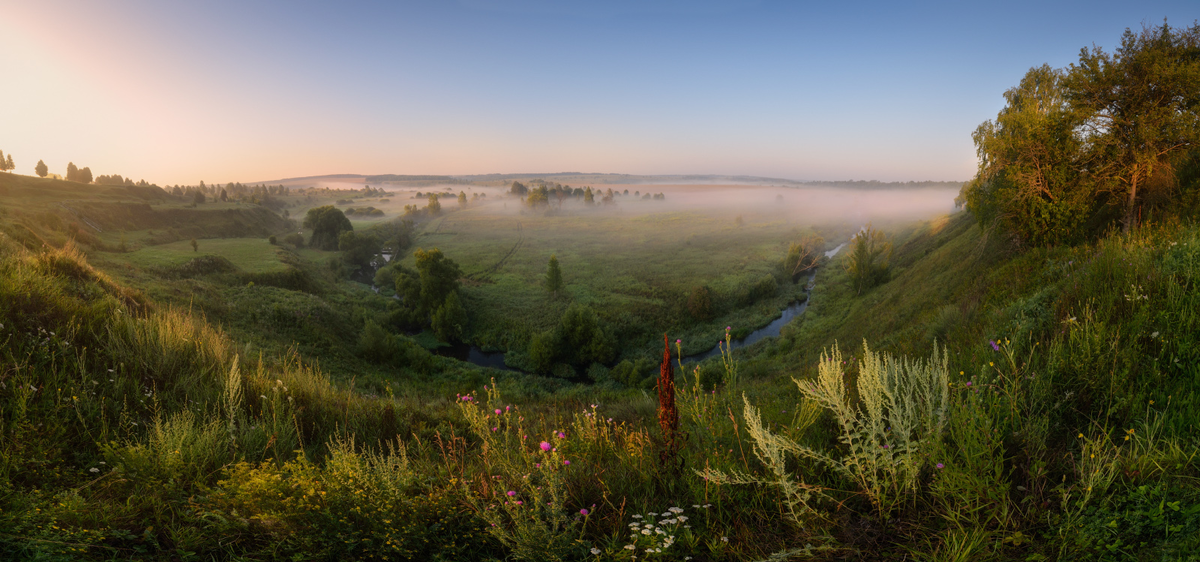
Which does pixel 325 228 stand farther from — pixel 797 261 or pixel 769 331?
pixel 797 261

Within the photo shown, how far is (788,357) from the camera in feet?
81.1

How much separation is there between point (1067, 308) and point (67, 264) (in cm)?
1642

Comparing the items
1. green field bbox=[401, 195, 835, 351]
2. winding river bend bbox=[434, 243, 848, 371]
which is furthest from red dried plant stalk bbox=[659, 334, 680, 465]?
green field bbox=[401, 195, 835, 351]

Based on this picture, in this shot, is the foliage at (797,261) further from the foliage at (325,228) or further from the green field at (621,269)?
the foliage at (325,228)

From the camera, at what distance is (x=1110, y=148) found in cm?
1316

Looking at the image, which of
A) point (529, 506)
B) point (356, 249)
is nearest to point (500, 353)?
point (529, 506)

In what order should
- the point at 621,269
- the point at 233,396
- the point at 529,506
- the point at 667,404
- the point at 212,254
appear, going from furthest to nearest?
the point at 621,269 < the point at 212,254 < the point at 233,396 < the point at 667,404 < the point at 529,506

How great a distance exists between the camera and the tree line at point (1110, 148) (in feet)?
38.8

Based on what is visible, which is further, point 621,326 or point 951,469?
point 621,326

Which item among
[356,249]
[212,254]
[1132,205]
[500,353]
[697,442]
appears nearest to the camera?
[697,442]

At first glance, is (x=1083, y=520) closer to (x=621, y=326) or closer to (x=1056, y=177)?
(x=1056, y=177)

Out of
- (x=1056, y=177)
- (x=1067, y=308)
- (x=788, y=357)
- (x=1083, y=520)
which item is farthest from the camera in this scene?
(x=788, y=357)

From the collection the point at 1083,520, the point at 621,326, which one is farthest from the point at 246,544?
the point at 621,326

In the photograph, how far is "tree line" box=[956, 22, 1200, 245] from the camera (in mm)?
11812
